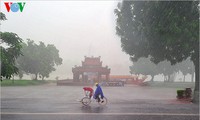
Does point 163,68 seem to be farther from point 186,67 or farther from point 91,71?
point 91,71

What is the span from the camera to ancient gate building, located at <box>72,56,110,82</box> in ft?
224

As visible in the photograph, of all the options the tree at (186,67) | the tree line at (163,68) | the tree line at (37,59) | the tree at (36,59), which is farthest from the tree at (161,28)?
the tree at (186,67)

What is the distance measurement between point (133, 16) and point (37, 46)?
160 feet

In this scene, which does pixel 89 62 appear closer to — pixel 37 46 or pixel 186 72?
pixel 37 46

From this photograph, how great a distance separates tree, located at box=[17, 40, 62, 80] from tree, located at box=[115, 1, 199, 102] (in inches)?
1738

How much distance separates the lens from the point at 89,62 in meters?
71.2

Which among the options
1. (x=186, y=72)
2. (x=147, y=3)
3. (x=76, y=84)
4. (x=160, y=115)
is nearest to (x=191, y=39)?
(x=147, y=3)

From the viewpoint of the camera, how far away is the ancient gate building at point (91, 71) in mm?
68250

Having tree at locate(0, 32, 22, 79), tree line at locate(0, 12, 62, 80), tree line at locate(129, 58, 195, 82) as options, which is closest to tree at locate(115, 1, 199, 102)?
tree at locate(0, 32, 22, 79)

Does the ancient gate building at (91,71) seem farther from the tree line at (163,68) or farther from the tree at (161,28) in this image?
the tree at (161,28)

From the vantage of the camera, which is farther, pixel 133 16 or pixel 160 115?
pixel 133 16

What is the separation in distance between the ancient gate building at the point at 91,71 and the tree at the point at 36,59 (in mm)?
7609

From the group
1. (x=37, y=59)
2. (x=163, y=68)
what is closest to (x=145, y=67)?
(x=163, y=68)

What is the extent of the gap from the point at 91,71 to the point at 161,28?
4773 cm
